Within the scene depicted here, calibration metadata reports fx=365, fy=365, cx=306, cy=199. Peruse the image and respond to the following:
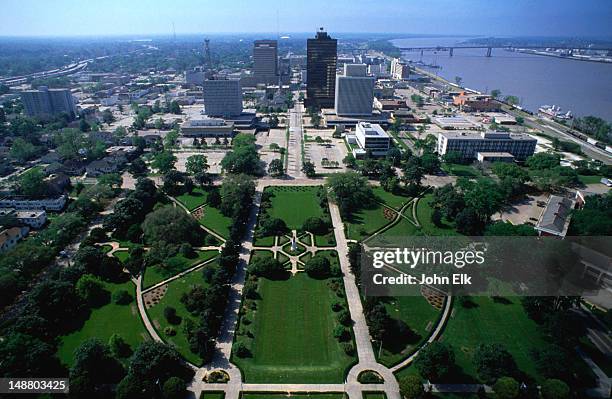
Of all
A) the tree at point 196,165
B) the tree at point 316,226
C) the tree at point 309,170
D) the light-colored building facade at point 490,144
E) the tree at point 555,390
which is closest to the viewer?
the tree at point 555,390

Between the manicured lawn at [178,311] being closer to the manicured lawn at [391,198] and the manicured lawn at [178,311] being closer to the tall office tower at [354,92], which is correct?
the manicured lawn at [391,198]

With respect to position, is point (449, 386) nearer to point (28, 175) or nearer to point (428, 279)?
point (428, 279)

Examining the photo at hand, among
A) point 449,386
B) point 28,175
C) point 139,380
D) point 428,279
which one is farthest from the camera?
point 28,175

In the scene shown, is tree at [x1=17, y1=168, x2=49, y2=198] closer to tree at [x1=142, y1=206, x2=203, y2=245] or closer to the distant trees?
tree at [x1=142, y1=206, x2=203, y2=245]


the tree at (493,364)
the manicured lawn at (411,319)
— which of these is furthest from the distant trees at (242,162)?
the tree at (493,364)

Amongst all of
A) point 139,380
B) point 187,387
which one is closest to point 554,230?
point 187,387

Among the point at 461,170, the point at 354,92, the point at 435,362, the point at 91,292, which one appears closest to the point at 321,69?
the point at 354,92
